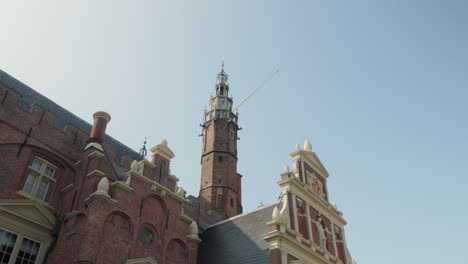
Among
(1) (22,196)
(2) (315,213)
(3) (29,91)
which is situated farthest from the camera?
(2) (315,213)

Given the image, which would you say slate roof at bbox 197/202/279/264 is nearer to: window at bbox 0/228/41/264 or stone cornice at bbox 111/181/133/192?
stone cornice at bbox 111/181/133/192

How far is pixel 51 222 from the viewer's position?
16.5 meters

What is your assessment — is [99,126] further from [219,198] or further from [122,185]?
[219,198]

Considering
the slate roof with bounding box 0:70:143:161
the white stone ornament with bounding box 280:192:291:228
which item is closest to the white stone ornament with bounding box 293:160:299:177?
the white stone ornament with bounding box 280:192:291:228

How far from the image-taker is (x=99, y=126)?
64.2 ft

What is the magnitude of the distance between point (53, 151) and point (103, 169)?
2.40m

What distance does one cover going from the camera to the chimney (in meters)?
19.2

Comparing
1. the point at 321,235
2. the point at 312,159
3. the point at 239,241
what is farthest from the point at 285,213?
the point at 312,159

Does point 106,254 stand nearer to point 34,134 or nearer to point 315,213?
point 34,134

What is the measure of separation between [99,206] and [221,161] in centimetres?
2337

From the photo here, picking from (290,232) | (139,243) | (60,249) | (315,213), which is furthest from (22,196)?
(315,213)

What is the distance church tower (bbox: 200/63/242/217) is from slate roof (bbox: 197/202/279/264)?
38.9 feet

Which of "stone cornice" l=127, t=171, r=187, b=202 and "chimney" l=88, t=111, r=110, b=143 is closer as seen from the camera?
"stone cornice" l=127, t=171, r=187, b=202

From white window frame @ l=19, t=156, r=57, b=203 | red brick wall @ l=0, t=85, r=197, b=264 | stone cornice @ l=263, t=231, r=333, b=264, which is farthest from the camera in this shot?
stone cornice @ l=263, t=231, r=333, b=264
